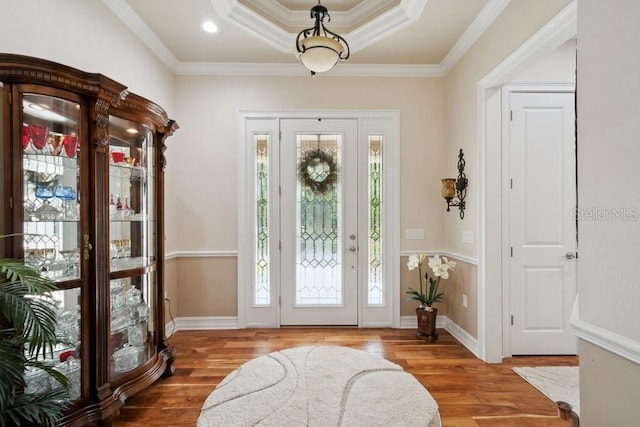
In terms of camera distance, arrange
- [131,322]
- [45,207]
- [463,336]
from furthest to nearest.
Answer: [463,336] < [131,322] < [45,207]

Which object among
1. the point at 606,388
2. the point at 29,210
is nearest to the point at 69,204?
the point at 29,210

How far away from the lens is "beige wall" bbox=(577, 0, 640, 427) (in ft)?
3.72

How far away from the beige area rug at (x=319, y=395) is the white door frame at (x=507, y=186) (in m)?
1.09

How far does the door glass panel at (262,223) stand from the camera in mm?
3717

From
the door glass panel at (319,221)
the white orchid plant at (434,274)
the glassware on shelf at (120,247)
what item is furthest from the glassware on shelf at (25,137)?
the white orchid plant at (434,274)

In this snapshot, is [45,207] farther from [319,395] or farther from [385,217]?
[385,217]

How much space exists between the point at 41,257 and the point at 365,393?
2165 mm

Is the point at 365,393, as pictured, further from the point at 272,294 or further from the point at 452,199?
the point at 452,199

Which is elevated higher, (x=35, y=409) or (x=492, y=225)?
(x=492, y=225)

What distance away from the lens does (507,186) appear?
Answer: 2900mm

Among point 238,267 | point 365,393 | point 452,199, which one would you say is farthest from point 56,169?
point 452,199

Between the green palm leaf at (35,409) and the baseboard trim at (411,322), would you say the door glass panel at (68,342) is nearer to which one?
the green palm leaf at (35,409)

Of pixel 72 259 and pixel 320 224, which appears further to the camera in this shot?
pixel 320 224

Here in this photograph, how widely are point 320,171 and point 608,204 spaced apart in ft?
9.07
